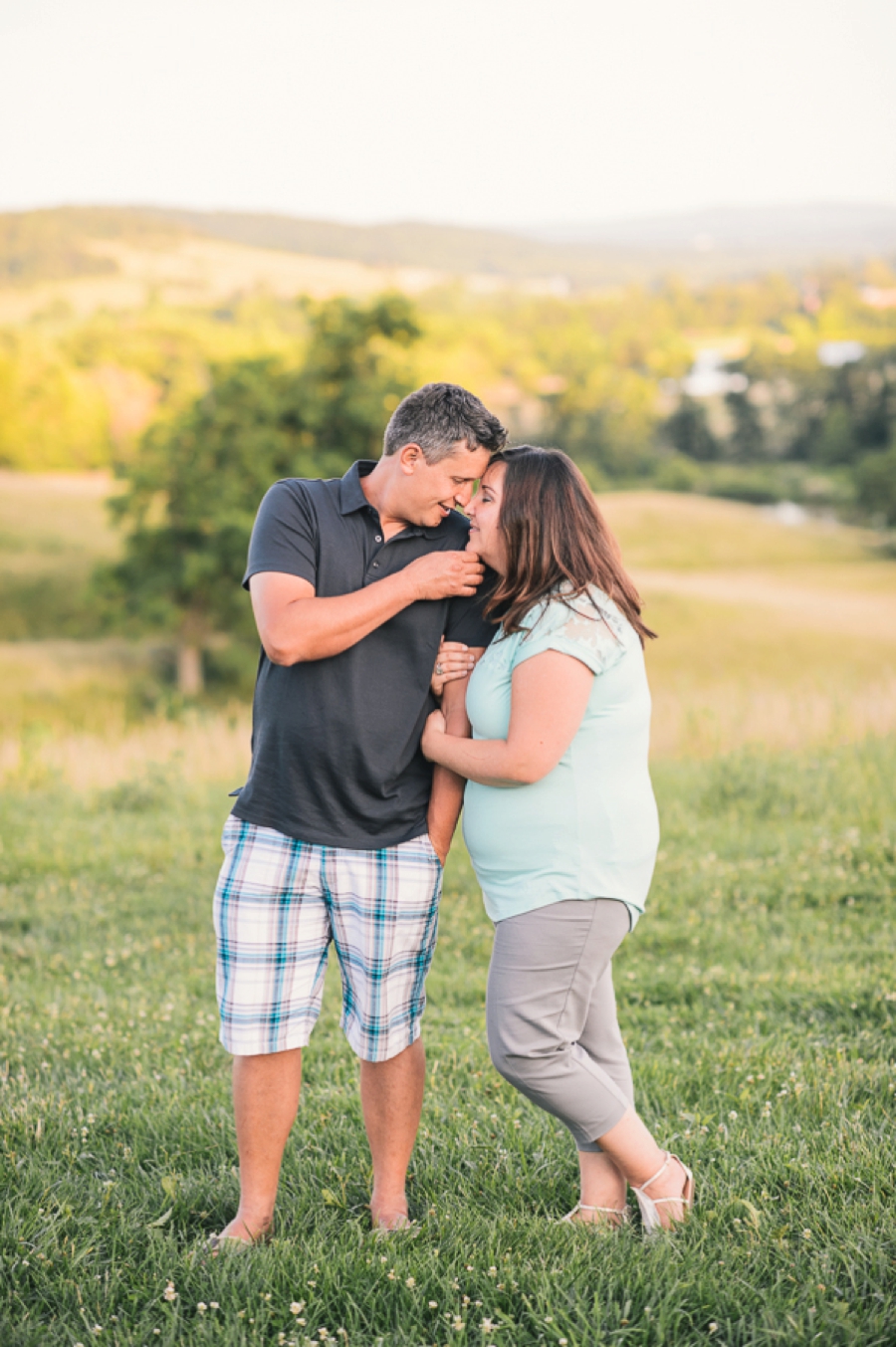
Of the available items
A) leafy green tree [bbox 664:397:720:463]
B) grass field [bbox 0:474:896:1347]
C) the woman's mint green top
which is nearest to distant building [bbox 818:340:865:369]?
leafy green tree [bbox 664:397:720:463]

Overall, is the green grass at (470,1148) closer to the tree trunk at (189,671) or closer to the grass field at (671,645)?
the grass field at (671,645)

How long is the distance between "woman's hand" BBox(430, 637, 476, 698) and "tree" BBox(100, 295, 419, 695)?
869 inches

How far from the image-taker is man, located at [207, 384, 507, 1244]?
304cm

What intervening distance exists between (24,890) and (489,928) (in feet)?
9.46

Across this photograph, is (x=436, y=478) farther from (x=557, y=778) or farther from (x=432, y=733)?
(x=557, y=778)

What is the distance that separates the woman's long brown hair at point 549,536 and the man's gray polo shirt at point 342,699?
26 cm

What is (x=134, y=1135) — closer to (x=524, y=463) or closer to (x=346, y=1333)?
(x=346, y=1333)

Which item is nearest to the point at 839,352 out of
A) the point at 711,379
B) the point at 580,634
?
the point at 711,379

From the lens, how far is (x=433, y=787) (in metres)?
3.19

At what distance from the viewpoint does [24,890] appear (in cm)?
680

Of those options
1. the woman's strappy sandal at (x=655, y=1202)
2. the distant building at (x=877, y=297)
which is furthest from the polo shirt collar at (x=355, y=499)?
the distant building at (x=877, y=297)

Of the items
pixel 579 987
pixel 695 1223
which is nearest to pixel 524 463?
pixel 579 987

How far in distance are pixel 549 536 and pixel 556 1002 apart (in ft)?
3.93

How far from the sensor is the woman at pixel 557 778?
111 inches
